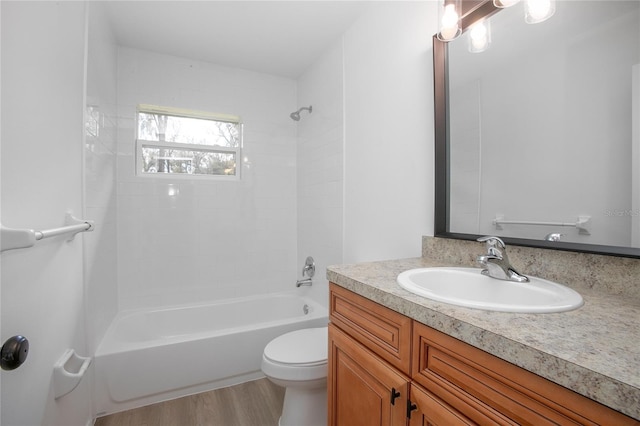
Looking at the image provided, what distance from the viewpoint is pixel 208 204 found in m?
2.59

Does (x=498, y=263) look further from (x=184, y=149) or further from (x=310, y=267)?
(x=184, y=149)

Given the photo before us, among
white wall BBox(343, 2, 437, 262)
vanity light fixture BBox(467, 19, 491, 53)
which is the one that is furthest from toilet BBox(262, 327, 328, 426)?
vanity light fixture BBox(467, 19, 491, 53)

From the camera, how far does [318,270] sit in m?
2.47

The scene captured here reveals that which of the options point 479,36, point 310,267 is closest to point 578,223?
point 479,36

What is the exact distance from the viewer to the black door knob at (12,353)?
637 millimetres

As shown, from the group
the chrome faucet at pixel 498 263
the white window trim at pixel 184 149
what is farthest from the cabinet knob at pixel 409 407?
the white window trim at pixel 184 149

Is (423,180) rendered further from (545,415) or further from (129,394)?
(129,394)

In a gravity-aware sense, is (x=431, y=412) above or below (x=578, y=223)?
below

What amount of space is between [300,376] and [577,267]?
122 cm

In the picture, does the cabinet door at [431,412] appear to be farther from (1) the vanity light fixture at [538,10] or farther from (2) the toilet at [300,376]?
(1) the vanity light fixture at [538,10]

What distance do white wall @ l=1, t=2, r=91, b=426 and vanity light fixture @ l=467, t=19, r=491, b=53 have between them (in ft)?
5.30

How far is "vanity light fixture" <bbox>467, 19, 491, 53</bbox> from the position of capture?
1.20 m

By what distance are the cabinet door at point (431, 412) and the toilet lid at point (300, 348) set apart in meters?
0.79

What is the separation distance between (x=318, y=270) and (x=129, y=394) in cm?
149
